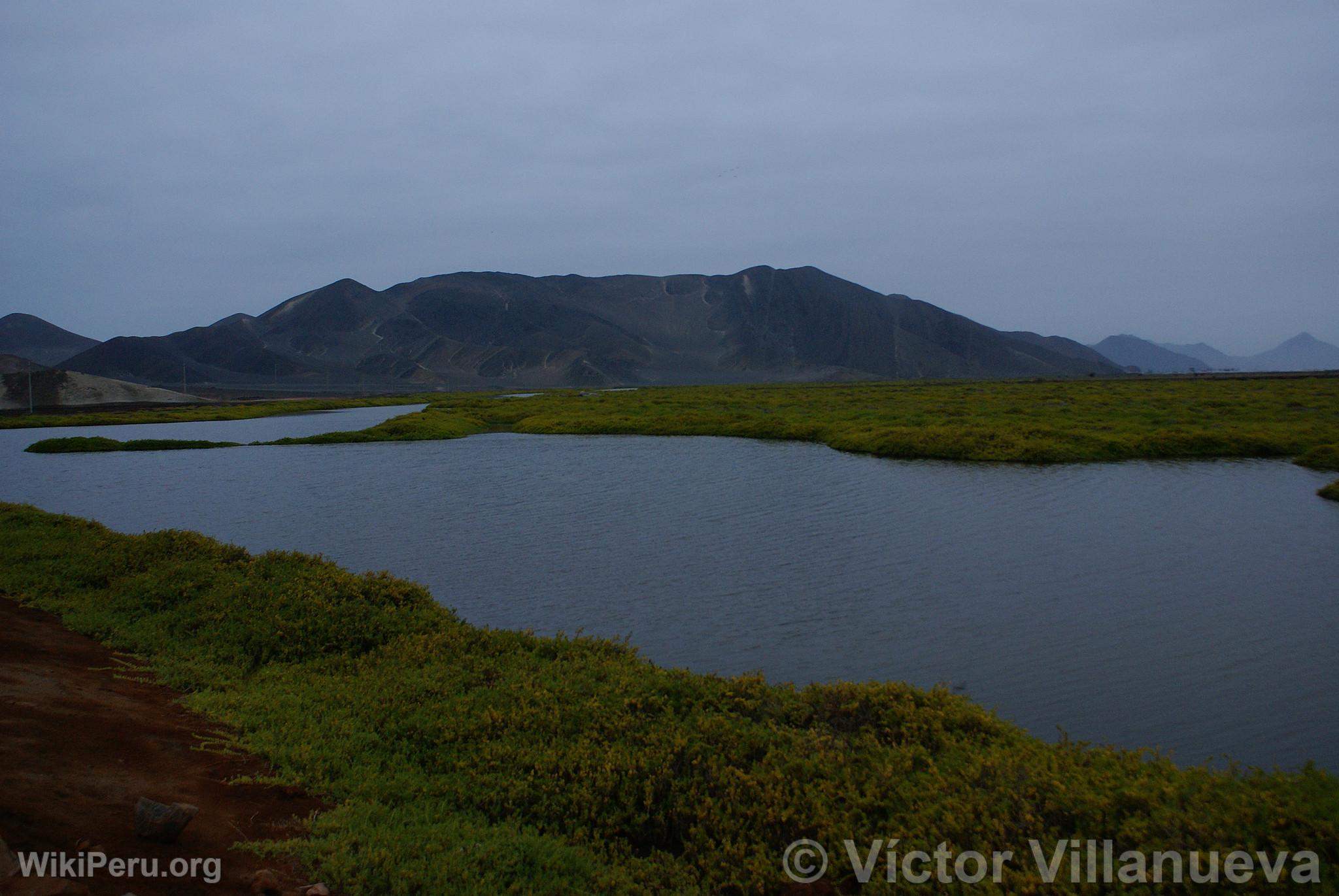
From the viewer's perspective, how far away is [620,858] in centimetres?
664

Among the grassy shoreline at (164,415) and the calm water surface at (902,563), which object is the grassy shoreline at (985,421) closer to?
the calm water surface at (902,563)

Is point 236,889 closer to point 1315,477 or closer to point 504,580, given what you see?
point 504,580

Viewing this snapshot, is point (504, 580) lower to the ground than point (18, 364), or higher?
lower

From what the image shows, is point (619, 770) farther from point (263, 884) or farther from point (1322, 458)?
point (1322, 458)

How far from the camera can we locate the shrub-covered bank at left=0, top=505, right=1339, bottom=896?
6.13m

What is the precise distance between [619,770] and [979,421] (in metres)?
41.3

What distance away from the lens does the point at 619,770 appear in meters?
7.56

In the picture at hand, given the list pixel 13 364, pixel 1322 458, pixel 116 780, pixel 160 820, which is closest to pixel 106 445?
pixel 116 780

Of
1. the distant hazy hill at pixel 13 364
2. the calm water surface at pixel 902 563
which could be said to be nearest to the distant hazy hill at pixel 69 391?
the distant hazy hill at pixel 13 364

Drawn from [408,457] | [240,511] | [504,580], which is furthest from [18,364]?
[504,580]

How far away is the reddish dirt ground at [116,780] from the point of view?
5770 mm

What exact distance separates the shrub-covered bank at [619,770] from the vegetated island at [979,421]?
90.8 feet

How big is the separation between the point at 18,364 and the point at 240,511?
6227 inches

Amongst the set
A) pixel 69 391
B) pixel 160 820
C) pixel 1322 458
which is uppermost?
pixel 69 391
